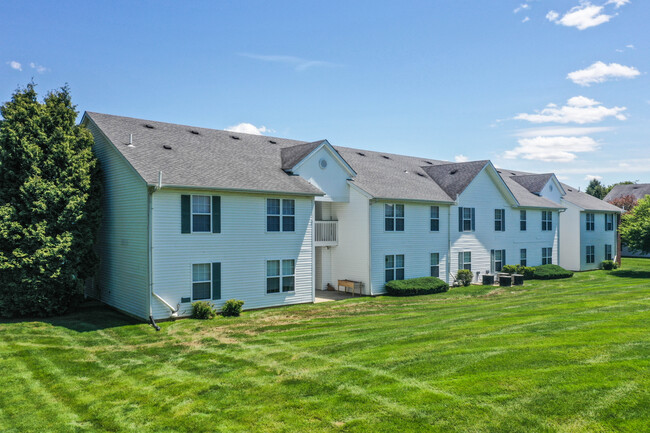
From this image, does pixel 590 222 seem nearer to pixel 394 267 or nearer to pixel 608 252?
pixel 608 252

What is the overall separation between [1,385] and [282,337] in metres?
8.01

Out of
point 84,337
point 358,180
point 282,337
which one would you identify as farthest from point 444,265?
point 84,337

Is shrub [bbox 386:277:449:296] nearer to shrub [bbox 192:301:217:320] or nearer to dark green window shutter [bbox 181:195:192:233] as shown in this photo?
shrub [bbox 192:301:217:320]

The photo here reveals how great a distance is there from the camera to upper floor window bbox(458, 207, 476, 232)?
99.0ft

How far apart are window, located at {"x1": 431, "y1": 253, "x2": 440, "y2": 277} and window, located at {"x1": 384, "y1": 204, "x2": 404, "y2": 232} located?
3.53 metres

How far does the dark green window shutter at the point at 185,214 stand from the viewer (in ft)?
60.8

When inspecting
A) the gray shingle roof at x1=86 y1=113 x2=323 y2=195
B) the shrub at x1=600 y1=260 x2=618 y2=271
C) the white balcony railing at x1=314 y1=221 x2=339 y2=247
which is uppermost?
the gray shingle roof at x1=86 y1=113 x2=323 y2=195

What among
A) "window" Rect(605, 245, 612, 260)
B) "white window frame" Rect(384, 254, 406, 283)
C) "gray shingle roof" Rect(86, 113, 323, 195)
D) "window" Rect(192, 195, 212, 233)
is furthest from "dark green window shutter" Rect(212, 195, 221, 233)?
"window" Rect(605, 245, 612, 260)

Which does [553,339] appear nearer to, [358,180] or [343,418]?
[343,418]

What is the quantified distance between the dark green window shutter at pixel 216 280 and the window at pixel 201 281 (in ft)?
0.43

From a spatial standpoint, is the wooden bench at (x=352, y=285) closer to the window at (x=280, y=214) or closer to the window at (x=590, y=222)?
the window at (x=280, y=214)

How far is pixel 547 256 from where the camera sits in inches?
1460

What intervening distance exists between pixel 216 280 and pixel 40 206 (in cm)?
773

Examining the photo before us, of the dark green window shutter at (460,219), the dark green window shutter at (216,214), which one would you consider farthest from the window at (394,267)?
the dark green window shutter at (216,214)
